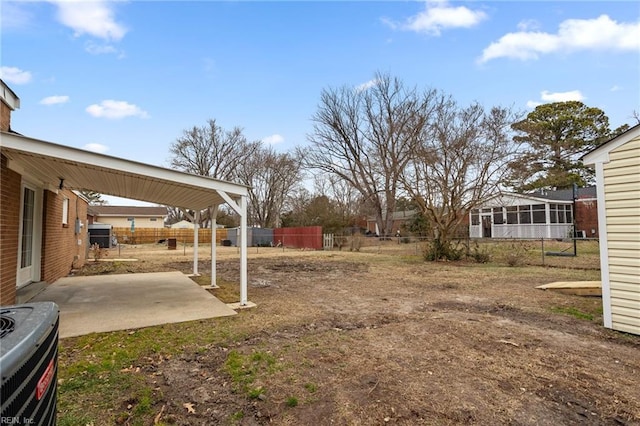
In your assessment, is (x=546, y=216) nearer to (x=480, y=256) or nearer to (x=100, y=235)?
(x=480, y=256)

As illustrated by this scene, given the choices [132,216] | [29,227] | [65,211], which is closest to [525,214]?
[65,211]

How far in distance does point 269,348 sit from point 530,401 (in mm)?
2750

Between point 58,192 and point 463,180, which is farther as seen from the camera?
point 463,180

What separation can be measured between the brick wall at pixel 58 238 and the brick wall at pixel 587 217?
96.0 ft

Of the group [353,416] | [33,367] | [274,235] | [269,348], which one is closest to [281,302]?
[269,348]

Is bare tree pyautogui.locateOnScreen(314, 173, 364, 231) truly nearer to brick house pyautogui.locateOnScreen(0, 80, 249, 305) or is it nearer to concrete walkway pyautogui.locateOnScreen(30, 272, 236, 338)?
brick house pyautogui.locateOnScreen(0, 80, 249, 305)

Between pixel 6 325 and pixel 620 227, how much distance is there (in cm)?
657

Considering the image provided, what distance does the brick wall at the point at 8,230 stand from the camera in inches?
197

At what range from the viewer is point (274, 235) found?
3020 centimetres

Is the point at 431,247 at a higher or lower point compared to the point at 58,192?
lower

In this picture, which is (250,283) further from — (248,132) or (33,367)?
(248,132)

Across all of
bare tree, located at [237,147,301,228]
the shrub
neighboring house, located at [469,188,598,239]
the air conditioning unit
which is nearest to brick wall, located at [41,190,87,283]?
the air conditioning unit

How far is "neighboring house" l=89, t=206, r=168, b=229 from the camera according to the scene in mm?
42719

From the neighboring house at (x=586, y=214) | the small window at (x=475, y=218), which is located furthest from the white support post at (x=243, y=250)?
the small window at (x=475, y=218)
